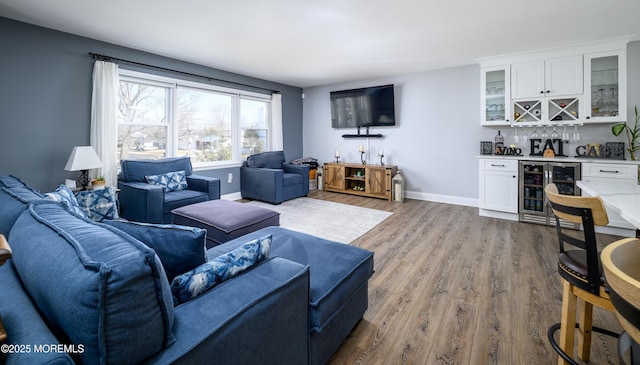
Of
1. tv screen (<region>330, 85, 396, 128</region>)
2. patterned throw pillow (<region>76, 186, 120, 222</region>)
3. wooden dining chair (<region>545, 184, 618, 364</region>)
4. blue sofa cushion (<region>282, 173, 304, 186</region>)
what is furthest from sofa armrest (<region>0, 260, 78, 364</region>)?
tv screen (<region>330, 85, 396, 128</region>)

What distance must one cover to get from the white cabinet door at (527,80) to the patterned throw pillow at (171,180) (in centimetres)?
493

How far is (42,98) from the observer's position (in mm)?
3391

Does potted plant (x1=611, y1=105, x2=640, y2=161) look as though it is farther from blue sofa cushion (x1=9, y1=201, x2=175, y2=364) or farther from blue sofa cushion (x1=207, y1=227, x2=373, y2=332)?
blue sofa cushion (x1=9, y1=201, x2=175, y2=364)

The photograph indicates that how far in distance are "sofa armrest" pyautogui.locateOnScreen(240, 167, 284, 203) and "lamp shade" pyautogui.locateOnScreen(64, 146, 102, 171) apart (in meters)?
2.47

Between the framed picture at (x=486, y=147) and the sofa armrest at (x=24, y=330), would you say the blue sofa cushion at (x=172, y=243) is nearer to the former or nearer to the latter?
the sofa armrest at (x=24, y=330)

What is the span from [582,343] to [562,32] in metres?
3.55

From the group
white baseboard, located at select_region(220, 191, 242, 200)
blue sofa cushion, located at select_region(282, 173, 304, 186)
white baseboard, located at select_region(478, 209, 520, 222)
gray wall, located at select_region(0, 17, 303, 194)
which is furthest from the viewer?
white baseboard, located at select_region(220, 191, 242, 200)

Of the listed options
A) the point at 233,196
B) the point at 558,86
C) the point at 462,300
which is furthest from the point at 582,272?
the point at 233,196

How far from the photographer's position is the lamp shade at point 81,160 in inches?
128

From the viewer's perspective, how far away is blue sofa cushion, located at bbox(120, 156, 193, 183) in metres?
3.89

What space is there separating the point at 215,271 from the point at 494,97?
4868 millimetres

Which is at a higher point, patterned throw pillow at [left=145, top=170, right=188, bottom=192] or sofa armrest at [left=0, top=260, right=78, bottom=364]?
patterned throw pillow at [left=145, top=170, right=188, bottom=192]

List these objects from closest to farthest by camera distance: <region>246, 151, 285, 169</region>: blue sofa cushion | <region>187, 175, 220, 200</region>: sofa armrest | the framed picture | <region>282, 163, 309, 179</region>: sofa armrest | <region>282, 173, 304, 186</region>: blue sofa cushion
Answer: <region>187, 175, 220, 200</region>: sofa armrest → the framed picture → <region>282, 173, 304, 186</region>: blue sofa cushion → <region>246, 151, 285, 169</region>: blue sofa cushion → <region>282, 163, 309, 179</region>: sofa armrest

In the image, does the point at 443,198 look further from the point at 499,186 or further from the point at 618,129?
the point at 618,129
